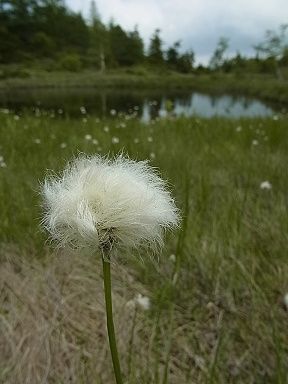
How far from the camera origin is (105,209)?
1.81 ft

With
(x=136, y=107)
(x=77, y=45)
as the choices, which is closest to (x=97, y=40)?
(x=77, y=45)

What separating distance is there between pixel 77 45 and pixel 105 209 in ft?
231

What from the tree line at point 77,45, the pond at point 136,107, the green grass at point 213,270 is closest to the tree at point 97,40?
the tree line at point 77,45

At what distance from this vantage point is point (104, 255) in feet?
1.73

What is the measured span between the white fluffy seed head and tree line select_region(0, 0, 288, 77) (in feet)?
154

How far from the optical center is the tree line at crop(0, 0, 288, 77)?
52.6 metres

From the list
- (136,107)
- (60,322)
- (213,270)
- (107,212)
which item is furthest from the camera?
(136,107)

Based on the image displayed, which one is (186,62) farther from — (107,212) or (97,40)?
(107,212)

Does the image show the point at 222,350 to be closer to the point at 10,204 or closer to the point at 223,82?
the point at 10,204

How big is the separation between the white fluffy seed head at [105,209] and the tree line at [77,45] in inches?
1849

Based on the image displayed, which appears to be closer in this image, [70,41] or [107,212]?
[107,212]

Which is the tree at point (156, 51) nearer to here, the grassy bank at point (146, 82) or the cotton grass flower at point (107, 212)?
the grassy bank at point (146, 82)

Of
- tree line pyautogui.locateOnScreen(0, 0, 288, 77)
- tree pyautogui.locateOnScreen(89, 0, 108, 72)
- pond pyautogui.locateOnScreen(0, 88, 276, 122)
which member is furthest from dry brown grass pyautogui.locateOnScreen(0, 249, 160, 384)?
tree pyautogui.locateOnScreen(89, 0, 108, 72)

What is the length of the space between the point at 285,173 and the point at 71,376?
92.1 inches
